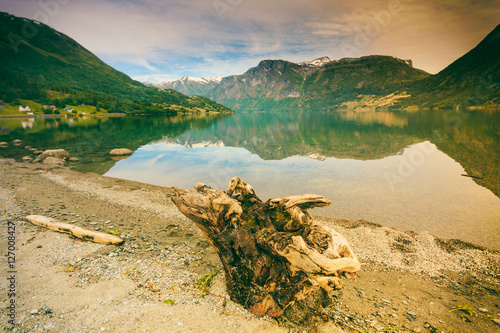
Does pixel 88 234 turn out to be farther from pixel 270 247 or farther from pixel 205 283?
pixel 270 247

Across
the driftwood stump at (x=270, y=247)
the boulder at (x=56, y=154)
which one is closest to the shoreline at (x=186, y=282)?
the driftwood stump at (x=270, y=247)

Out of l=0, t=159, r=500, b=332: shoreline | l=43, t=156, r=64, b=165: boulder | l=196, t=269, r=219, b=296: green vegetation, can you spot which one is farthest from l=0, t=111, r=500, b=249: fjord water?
l=196, t=269, r=219, b=296: green vegetation

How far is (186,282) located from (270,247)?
4254 mm

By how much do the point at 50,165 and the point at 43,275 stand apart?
33294 millimetres

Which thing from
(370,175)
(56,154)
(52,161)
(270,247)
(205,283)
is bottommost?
(52,161)

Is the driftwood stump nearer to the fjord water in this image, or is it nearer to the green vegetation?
the green vegetation

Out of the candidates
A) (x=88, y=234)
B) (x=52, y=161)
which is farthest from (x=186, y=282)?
(x=52, y=161)

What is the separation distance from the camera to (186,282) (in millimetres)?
9164

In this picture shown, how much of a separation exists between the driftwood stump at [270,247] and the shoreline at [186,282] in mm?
807

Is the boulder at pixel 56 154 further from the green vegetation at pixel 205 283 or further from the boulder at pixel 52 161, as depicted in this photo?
the green vegetation at pixel 205 283

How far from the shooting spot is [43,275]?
8844 millimetres

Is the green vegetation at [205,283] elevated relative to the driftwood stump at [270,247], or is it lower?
lower

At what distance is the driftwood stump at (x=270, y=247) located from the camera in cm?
722

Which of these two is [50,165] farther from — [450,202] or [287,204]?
[450,202]
